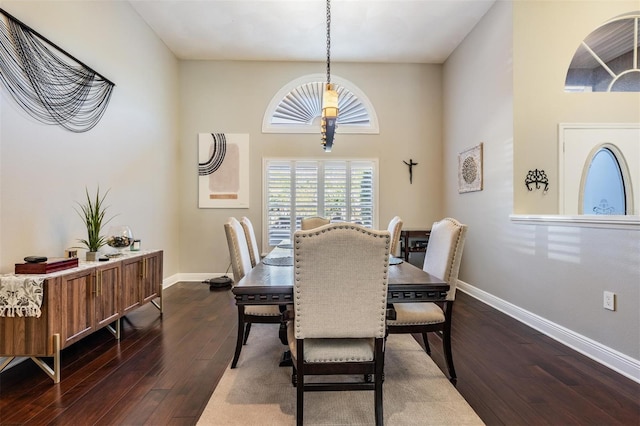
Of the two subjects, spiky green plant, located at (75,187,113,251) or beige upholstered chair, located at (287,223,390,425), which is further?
spiky green plant, located at (75,187,113,251)

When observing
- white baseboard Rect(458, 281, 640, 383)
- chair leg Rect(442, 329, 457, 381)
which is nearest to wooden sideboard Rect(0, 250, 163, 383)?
chair leg Rect(442, 329, 457, 381)

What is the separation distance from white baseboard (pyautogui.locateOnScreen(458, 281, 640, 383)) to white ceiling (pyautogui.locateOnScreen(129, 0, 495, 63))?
3.51 metres

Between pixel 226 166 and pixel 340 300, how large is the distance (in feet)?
13.1

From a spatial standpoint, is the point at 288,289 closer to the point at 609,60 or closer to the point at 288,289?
the point at 288,289

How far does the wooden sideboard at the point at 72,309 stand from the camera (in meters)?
1.92

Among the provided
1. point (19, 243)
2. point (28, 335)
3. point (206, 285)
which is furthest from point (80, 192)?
point (206, 285)

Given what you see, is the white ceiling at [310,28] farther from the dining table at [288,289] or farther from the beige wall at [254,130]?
the dining table at [288,289]

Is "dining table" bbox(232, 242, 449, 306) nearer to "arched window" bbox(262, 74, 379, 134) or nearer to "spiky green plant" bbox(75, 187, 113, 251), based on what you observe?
"spiky green plant" bbox(75, 187, 113, 251)

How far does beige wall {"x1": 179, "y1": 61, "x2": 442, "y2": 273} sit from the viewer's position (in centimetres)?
493

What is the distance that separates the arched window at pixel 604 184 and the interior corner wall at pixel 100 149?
5014 millimetres

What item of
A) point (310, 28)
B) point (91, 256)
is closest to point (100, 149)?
point (91, 256)

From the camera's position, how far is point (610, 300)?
222 cm

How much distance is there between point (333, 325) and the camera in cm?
148

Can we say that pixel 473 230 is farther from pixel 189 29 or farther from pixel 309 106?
pixel 189 29
